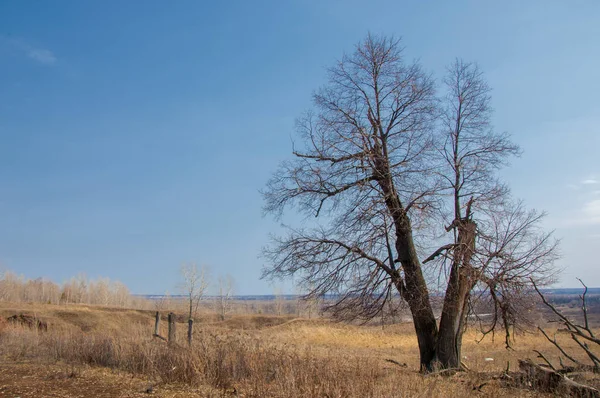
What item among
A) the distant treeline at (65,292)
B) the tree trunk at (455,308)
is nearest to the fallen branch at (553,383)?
the tree trunk at (455,308)

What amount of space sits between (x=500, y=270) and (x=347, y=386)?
654cm

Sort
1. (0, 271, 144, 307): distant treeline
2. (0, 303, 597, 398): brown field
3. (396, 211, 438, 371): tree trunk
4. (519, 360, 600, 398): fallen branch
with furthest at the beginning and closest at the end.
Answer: (0, 271, 144, 307): distant treeline → (396, 211, 438, 371): tree trunk → (519, 360, 600, 398): fallen branch → (0, 303, 597, 398): brown field

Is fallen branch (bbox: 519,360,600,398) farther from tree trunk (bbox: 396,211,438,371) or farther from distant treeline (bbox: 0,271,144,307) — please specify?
distant treeline (bbox: 0,271,144,307)

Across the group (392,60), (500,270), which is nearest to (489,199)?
(500,270)

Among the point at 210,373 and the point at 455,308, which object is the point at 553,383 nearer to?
the point at 455,308

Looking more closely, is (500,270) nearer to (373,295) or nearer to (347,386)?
(373,295)

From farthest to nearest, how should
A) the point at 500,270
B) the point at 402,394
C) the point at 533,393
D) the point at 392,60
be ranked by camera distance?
1. the point at 392,60
2. the point at 500,270
3. the point at 533,393
4. the point at 402,394

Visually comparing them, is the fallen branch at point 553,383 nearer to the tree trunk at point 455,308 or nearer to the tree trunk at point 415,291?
the tree trunk at point 455,308

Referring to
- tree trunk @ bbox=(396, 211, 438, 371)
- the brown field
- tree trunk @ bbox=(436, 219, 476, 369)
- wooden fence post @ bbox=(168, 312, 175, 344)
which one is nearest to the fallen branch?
the brown field

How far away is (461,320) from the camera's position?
11945 millimetres

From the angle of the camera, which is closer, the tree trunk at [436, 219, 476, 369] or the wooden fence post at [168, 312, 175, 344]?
the wooden fence post at [168, 312, 175, 344]

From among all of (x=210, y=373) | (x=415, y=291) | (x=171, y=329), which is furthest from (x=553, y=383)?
(x=171, y=329)

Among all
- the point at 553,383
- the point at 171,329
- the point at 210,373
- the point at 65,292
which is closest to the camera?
the point at 553,383

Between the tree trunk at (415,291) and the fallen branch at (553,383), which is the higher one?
the tree trunk at (415,291)
